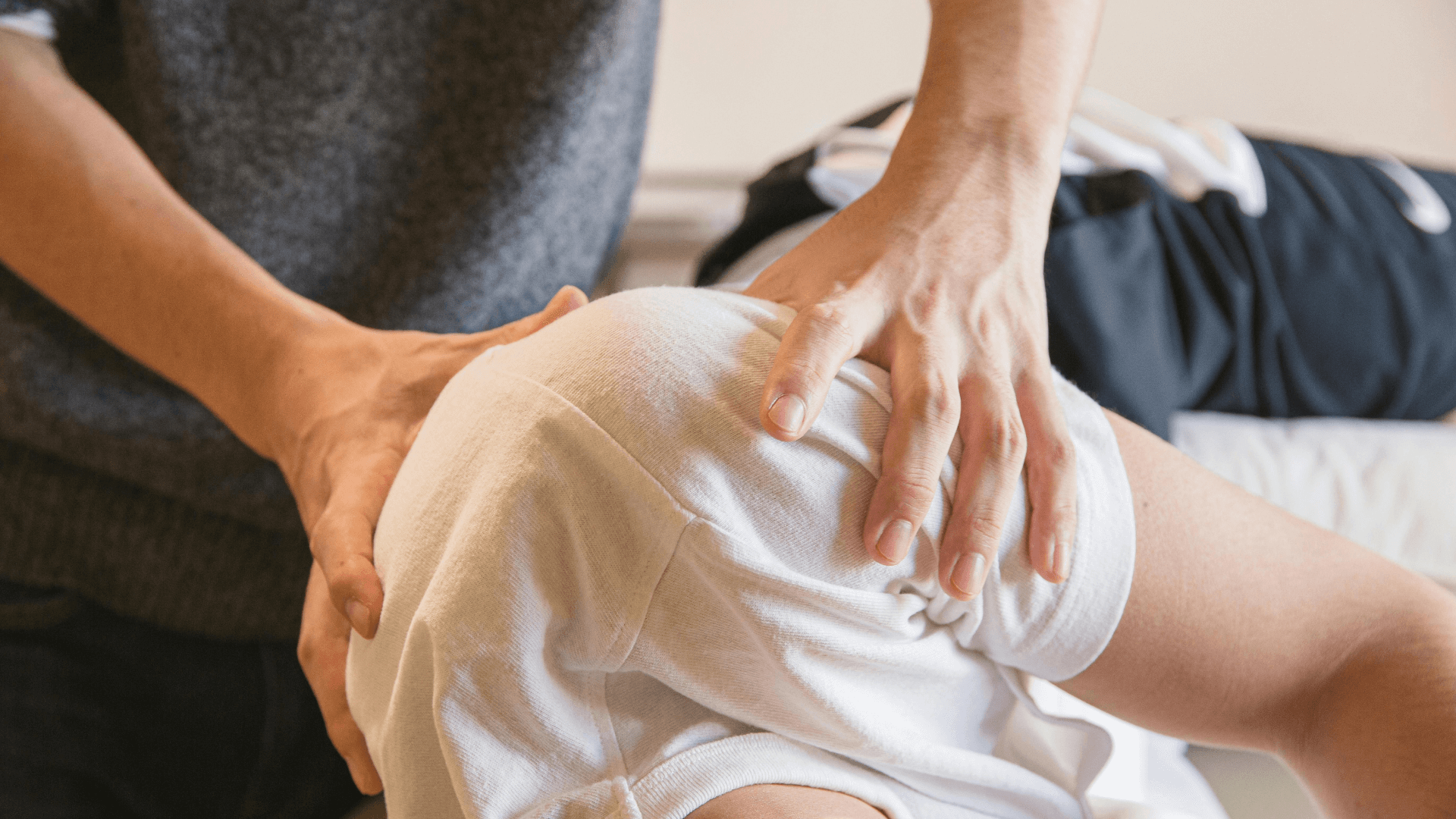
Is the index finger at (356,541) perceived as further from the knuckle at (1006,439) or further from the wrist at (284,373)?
the knuckle at (1006,439)

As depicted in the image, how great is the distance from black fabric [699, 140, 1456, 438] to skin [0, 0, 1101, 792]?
11.7 inches

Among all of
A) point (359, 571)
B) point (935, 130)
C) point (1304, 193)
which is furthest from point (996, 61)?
point (1304, 193)

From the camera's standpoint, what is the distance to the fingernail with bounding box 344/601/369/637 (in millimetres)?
424

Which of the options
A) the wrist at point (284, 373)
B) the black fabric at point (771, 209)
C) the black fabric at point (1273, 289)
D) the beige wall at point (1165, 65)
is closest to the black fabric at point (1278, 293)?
the black fabric at point (1273, 289)

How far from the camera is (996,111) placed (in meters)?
0.57

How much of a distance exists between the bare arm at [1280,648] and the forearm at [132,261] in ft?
1.81

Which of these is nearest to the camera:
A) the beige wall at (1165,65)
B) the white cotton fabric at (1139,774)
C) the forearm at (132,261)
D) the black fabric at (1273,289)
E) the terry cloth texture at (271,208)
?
the white cotton fabric at (1139,774)

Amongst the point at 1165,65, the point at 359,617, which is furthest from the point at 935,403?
the point at 1165,65

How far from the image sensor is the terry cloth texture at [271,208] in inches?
30.1

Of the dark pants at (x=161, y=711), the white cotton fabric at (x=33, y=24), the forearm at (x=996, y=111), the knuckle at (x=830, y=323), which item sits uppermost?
the forearm at (x=996, y=111)

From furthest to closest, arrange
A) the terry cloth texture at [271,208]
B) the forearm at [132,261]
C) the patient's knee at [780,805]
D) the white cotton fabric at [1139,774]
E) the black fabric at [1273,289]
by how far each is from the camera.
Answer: the black fabric at [1273,289], the terry cloth texture at [271,208], the forearm at [132,261], the white cotton fabric at [1139,774], the patient's knee at [780,805]

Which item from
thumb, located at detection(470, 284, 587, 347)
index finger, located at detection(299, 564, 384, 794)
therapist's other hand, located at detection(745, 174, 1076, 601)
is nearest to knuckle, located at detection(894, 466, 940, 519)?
therapist's other hand, located at detection(745, 174, 1076, 601)

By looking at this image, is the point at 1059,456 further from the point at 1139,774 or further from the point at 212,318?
the point at 212,318

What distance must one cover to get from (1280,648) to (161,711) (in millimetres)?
905
